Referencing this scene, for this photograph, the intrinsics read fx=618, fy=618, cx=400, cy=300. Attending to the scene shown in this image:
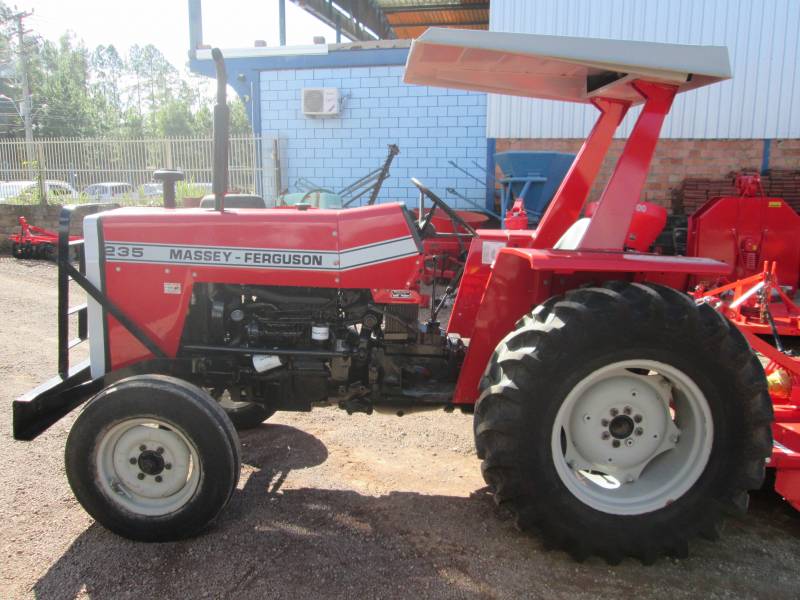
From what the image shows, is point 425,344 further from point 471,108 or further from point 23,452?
point 471,108

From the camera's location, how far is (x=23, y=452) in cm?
345

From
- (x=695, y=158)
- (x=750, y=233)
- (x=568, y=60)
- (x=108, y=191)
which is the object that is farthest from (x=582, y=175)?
(x=108, y=191)

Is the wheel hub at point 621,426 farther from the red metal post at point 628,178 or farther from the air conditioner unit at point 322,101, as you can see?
the air conditioner unit at point 322,101

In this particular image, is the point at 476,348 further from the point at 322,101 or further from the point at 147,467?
the point at 322,101

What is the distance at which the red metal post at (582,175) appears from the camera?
10.2 feet

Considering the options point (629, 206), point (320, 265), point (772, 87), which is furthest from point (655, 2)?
point (320, 265)

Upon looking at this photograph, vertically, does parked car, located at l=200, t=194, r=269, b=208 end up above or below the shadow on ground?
above

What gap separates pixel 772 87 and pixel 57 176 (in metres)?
13.5

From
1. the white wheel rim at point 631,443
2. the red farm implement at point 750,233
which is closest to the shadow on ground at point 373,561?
the white wheel rim at point 631,443

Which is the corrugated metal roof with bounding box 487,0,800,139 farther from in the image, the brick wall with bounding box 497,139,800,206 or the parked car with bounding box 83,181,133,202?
the parked car with bounding box 83,181,133,202

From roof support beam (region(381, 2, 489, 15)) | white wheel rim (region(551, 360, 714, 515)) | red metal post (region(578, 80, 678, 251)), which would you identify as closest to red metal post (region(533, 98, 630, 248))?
red metal post (region(578, 80, 678, 251))

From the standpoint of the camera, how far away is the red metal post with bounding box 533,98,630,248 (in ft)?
10.2

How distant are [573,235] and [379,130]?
8911 millimetres

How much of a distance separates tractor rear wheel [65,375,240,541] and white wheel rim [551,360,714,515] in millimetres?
1419
